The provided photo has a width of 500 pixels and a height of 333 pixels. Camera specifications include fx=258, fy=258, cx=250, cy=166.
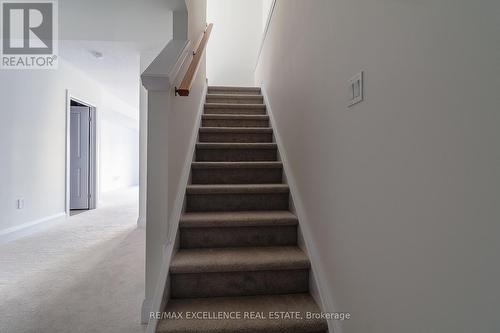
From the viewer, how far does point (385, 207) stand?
85 centimetres

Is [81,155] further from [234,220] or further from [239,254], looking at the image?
[239,254]

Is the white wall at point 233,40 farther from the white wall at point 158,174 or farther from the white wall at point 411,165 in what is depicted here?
the white wall at point 411,165

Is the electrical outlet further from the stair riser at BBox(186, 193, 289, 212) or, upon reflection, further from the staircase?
the stair riser at BBox(186, 193, 289, 212)

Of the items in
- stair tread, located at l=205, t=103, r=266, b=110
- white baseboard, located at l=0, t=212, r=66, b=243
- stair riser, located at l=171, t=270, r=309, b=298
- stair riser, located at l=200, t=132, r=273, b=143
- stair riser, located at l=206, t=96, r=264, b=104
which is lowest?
white baseboard, located at l=0, t=212, r=66, b=243

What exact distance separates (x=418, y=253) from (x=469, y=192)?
0.78ft

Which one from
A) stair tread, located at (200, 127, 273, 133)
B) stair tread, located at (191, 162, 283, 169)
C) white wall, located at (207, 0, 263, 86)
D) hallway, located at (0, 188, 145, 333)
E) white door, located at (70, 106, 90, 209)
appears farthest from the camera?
white door, located at (70, 106, 90, 209)

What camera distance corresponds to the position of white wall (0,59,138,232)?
3.06 m

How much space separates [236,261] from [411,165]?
40.9 inches

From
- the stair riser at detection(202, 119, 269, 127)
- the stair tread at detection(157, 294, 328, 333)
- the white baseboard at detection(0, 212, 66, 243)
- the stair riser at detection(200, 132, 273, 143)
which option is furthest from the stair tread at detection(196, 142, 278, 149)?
the white baseboard at detection(0, 212, 66, 243)

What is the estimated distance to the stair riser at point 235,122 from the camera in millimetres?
2855

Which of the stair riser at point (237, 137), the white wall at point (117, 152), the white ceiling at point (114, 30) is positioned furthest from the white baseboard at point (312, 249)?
the white wall at point (117, 152)

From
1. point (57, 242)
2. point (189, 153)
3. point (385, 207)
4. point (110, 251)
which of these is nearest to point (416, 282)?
point (385, 207)

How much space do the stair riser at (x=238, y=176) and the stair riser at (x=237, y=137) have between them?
54cm

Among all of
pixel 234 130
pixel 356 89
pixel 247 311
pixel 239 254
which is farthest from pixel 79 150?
pixel 356 89
